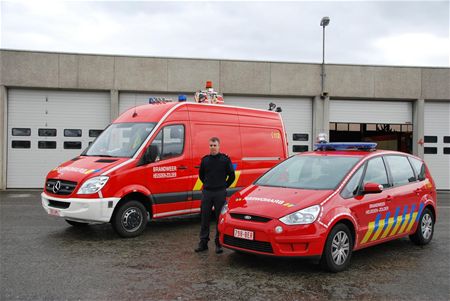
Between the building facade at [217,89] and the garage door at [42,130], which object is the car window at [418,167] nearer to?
the building facade at [217,89]

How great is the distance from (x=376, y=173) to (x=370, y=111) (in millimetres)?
12119

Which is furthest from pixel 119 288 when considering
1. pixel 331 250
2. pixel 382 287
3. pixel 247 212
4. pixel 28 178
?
pixel 28 178

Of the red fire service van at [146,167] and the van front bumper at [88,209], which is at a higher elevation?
the red fire service van at [146,167]

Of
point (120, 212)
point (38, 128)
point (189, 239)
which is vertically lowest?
point (189, 239)

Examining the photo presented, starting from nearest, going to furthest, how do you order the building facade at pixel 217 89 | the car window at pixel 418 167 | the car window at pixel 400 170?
the car window at pixel 400 170 < the car window at pixel 418 167 < the building facade at pixel 217 89

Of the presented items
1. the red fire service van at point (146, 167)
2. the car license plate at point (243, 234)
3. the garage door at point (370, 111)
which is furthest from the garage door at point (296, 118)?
the car license plate at point (243, 234)

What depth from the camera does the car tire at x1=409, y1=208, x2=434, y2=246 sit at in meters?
6.96

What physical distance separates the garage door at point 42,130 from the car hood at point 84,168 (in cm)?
899

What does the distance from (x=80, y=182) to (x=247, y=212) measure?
2.99 meters

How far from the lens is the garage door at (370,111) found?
17.5 metres

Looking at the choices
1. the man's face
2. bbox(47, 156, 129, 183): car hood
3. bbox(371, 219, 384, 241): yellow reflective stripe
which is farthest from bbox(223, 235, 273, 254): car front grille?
bbox(47, 156, 129, 183): car hood

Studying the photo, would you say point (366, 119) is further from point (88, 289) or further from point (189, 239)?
point (88, 289)

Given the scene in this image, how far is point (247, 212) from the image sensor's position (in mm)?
5457

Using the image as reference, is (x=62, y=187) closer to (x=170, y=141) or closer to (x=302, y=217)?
(x=170, y=141)
